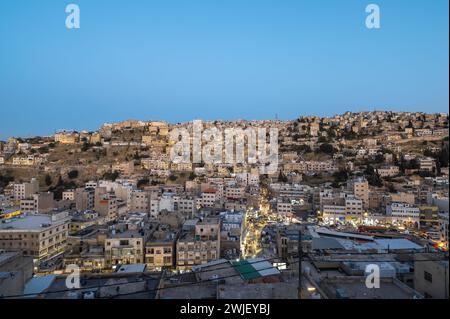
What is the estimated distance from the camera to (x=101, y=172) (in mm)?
24766

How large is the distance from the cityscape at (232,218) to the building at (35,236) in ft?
0.10

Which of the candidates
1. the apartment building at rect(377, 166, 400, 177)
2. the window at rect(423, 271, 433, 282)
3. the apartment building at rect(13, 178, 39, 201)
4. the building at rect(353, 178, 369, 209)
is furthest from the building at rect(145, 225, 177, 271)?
the apartment building at rect(377, 166, 400, 177)

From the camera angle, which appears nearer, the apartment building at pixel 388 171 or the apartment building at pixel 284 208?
the apartment building at pixel 284 208

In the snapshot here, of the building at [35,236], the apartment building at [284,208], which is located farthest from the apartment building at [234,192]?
the building at [35,236]

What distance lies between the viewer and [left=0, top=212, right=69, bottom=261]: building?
791cm

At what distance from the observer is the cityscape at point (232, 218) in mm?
3762

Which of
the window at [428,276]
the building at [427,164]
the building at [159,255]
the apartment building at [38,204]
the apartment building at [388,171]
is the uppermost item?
the building at [427,164]

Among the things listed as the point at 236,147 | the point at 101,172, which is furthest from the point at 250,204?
the point at 236,147

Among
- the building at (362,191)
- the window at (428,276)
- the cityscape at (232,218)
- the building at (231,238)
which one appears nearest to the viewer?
the window at (428,276)

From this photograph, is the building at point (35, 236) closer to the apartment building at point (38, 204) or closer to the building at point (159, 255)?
the building at point (159, 255)

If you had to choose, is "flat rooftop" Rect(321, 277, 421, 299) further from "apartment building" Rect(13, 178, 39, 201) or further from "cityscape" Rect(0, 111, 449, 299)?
"apartment building" Rect(13, 178, 39, 201)

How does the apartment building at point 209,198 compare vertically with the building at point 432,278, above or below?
below
